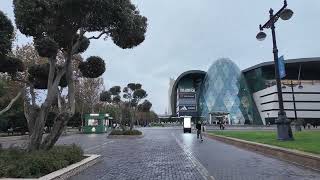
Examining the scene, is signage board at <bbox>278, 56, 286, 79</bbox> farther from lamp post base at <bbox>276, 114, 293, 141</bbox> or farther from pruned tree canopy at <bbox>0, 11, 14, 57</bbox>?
pruned tree canopy at <bbox>0, 11, 14, 57</bbox>

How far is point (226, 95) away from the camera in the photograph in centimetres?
15212

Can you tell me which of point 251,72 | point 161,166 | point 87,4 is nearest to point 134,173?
point 161,166

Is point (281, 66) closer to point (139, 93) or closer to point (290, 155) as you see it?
point (290, 155)

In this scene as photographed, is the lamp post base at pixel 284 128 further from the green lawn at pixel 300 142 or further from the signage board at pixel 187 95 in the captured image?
the signage board at pixel 187 95

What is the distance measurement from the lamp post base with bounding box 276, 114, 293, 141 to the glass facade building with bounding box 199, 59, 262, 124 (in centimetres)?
11946

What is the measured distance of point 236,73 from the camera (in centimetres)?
15175

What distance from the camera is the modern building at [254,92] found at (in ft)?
422

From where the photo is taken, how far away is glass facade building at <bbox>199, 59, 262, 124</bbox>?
14525cm

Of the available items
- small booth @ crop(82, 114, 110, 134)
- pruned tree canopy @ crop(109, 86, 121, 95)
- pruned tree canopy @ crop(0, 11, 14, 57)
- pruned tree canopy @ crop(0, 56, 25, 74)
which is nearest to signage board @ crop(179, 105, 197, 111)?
small booth @ crop(82, 114, 110, 134)

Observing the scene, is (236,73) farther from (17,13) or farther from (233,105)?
(17,13)

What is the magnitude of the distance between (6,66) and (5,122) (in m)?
40.2

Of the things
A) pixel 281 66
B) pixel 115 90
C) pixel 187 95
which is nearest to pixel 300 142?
pixel 281 66

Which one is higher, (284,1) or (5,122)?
(284,1)

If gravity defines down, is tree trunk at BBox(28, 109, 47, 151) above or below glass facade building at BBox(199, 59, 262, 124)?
below
